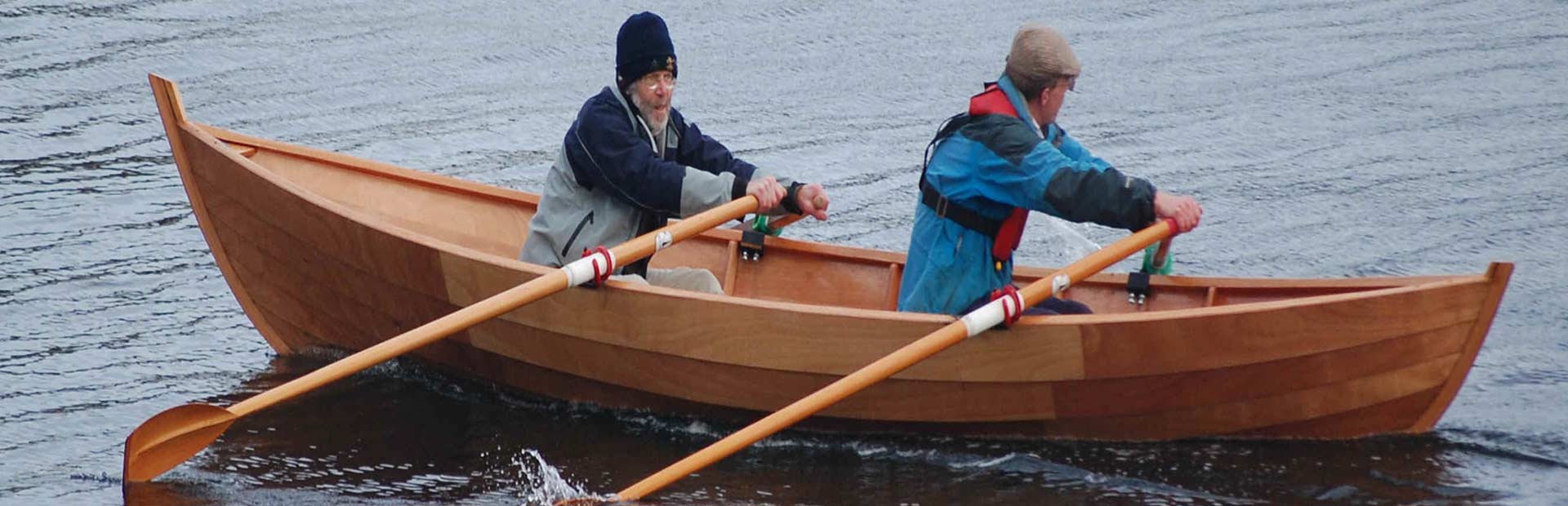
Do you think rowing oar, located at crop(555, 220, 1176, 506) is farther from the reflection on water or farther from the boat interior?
the boat interior

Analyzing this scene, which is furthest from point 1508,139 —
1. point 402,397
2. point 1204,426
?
point 402,397

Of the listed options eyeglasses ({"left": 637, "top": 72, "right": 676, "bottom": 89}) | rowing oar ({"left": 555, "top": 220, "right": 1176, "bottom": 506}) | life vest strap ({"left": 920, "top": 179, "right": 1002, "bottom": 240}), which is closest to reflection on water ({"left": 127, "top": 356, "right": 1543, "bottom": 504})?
rowing oar ({"left": 555, "top": 220, "right": 1176, "bottom": 506})

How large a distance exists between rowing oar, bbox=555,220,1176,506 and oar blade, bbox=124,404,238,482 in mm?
1511

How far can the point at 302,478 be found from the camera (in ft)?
22.1

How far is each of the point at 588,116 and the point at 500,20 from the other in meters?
8.36

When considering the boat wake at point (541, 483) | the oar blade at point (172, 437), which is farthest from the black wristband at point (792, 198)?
the oar blade at point (172, 437)

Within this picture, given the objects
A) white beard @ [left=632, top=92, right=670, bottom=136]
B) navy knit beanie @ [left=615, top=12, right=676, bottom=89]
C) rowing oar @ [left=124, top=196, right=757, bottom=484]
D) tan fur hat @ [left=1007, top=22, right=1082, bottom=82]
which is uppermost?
tan fur hat @ [left=1007, top=22, right=1082, bottom=82]

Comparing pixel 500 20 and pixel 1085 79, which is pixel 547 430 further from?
pixel 500 20

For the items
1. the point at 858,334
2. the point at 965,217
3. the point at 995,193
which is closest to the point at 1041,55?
the point at 995,193

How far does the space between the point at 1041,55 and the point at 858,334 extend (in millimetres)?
1200

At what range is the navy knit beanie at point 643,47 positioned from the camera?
22.7 feet

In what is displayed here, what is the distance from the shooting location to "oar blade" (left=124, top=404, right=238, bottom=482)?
646cm

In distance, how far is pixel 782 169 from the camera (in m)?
11.7

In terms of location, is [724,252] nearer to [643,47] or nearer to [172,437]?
[643,47]
